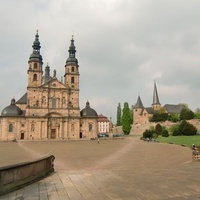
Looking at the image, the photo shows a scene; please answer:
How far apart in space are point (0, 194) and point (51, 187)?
1767 mm

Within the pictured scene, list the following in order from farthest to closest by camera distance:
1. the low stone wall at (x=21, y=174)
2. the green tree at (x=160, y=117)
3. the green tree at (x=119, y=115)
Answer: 1. the green tree at (x=119, y=115)
2. the green tree at (x=160, y=117)
3. the low stone wall at (x=21, y=174)

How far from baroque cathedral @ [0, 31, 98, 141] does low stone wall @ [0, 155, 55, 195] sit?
57604 mm

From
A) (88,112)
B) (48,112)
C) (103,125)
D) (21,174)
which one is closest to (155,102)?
(103,125)

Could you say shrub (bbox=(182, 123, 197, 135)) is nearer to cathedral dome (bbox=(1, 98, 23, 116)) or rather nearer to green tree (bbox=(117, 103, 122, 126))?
cathedral dome (bbox=(1, 98, 23, 116))

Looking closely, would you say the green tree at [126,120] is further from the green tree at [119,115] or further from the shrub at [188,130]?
the shrub at [188,130]

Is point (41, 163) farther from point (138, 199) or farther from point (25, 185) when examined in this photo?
point (138, 199)

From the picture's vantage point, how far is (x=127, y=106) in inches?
3538

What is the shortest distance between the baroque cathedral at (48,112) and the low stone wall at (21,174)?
57604 mm

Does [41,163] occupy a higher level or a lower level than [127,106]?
lower

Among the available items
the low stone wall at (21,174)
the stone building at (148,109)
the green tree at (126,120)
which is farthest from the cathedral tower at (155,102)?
the low stone wall at (21,174)

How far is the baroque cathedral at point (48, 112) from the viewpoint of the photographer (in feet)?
214

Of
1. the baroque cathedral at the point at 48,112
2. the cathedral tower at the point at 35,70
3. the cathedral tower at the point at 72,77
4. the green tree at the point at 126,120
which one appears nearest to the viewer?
the baroque cathedral at the point at 48,112

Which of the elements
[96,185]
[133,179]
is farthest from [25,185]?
[133,179]

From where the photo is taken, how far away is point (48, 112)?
6819cm
